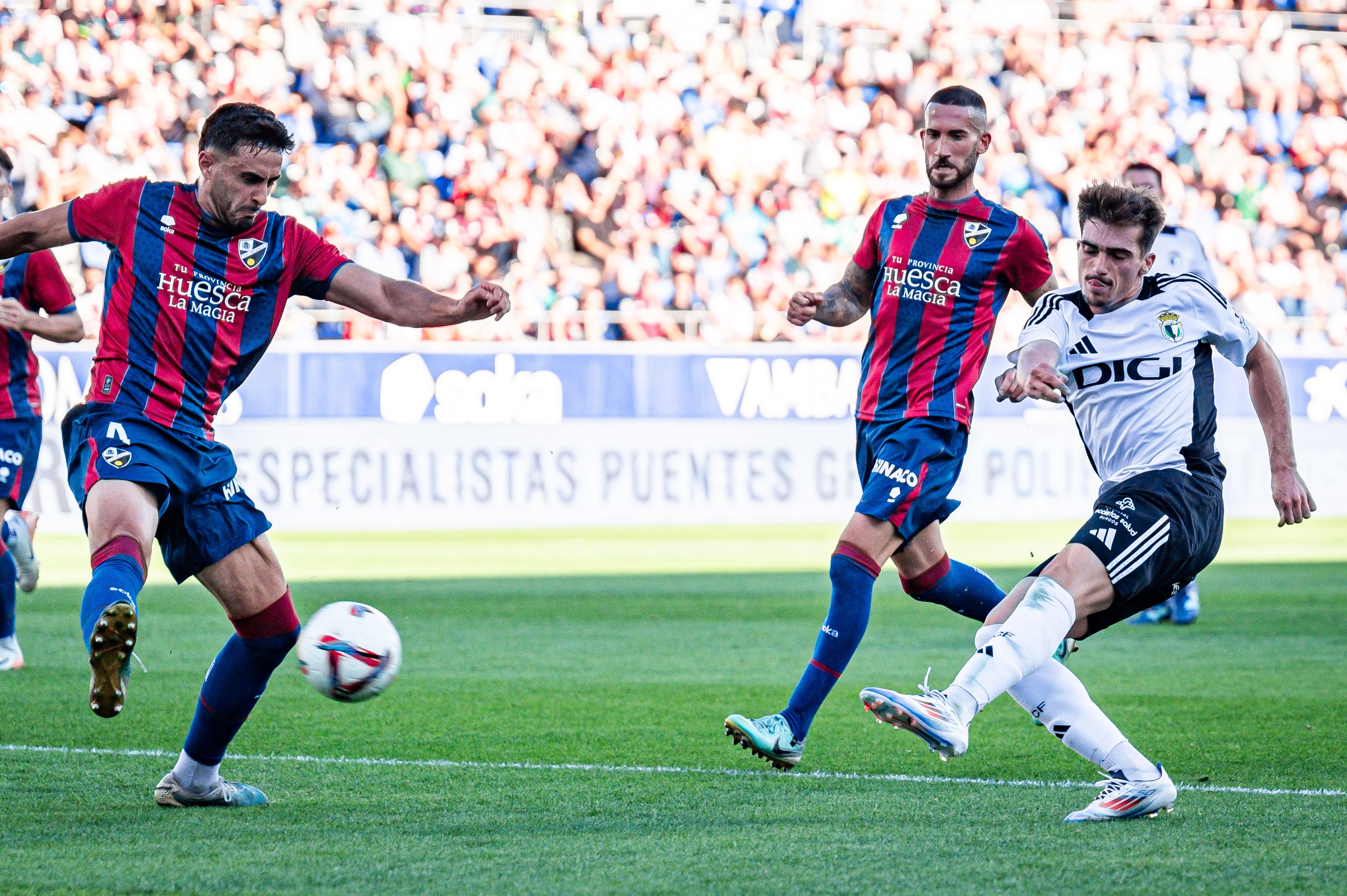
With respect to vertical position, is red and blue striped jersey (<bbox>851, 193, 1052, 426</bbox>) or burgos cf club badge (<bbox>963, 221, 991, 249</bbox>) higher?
burgos cf club badge (<bbox>963, 221, 991, 249</bbox>)

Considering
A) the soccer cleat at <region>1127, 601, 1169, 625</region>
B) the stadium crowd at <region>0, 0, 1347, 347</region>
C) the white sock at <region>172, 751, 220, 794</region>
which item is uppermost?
the stadium crowd at <region>0, 0, 1347, 347</region>

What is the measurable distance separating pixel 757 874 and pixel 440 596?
812 cm

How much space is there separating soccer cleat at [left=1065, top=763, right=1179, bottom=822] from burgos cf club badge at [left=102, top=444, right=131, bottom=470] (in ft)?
8.93

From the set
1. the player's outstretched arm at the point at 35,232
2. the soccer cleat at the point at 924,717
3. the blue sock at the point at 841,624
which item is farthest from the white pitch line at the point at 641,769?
the player's outstretched arm at the point at 35,232

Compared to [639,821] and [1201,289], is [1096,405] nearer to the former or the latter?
[1201,289]

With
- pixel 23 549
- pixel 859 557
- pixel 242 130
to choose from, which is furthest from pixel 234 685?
pixel 23 549

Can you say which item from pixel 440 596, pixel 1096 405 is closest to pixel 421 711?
pixel 1096 405

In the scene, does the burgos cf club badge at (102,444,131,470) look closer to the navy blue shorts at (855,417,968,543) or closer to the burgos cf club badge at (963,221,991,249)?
the navy blue shorts at (855,417,968,543)

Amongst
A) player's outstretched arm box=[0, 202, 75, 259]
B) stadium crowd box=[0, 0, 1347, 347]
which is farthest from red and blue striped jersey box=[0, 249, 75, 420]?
stadium crowd box=[0, 0, 1347, 347]

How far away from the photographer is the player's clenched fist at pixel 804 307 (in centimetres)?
635

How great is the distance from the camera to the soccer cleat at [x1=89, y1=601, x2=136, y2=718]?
159 inches

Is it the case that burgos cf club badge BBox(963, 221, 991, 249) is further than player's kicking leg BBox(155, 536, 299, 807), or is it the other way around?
burgos cf club badge BBox(963, 221, 991, 249)

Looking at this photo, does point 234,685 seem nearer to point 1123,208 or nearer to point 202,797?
point 202,797

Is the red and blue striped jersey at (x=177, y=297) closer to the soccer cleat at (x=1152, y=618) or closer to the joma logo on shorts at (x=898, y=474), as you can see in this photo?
the joma logo on shorts at (x=898, y=474)
